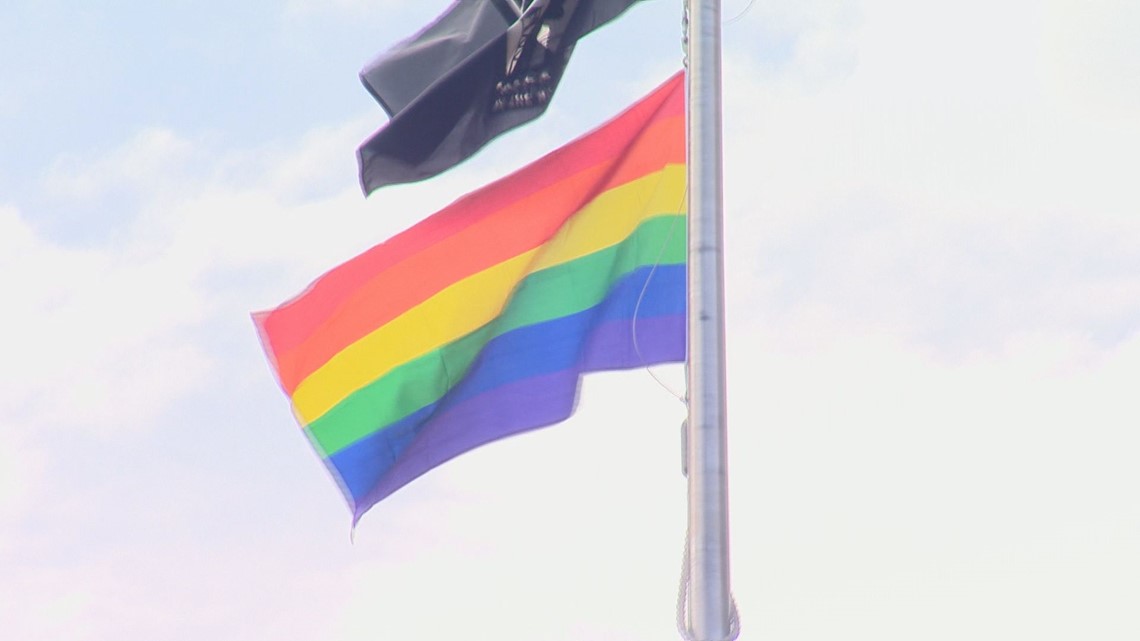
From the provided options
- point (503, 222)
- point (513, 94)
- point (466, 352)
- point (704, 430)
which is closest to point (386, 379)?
point (466, 352)

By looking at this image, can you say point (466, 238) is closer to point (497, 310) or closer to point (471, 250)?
point (471, 250)

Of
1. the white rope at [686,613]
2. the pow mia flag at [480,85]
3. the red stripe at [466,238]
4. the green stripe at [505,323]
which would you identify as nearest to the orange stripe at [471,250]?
the red stripe at [466,238]

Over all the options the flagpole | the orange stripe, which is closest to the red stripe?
the orange stripe

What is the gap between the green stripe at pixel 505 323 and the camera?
36.8 ft

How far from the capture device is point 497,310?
11.7m

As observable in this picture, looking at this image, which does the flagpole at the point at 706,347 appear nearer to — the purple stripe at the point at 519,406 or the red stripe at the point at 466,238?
the red stripe at the point at 466,238

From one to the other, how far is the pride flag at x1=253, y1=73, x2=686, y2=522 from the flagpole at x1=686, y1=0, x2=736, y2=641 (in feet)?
5.06

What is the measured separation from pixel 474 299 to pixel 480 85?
4.65 ft

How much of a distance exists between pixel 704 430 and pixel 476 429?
300 cm

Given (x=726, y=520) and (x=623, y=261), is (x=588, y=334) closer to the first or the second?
(x=623, y=261)

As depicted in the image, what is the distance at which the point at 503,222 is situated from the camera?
462 inches

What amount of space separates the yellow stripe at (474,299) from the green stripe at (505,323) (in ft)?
0.17

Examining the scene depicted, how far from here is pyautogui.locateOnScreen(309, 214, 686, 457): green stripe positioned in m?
11.2

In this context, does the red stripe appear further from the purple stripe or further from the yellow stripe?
the purple stripe
